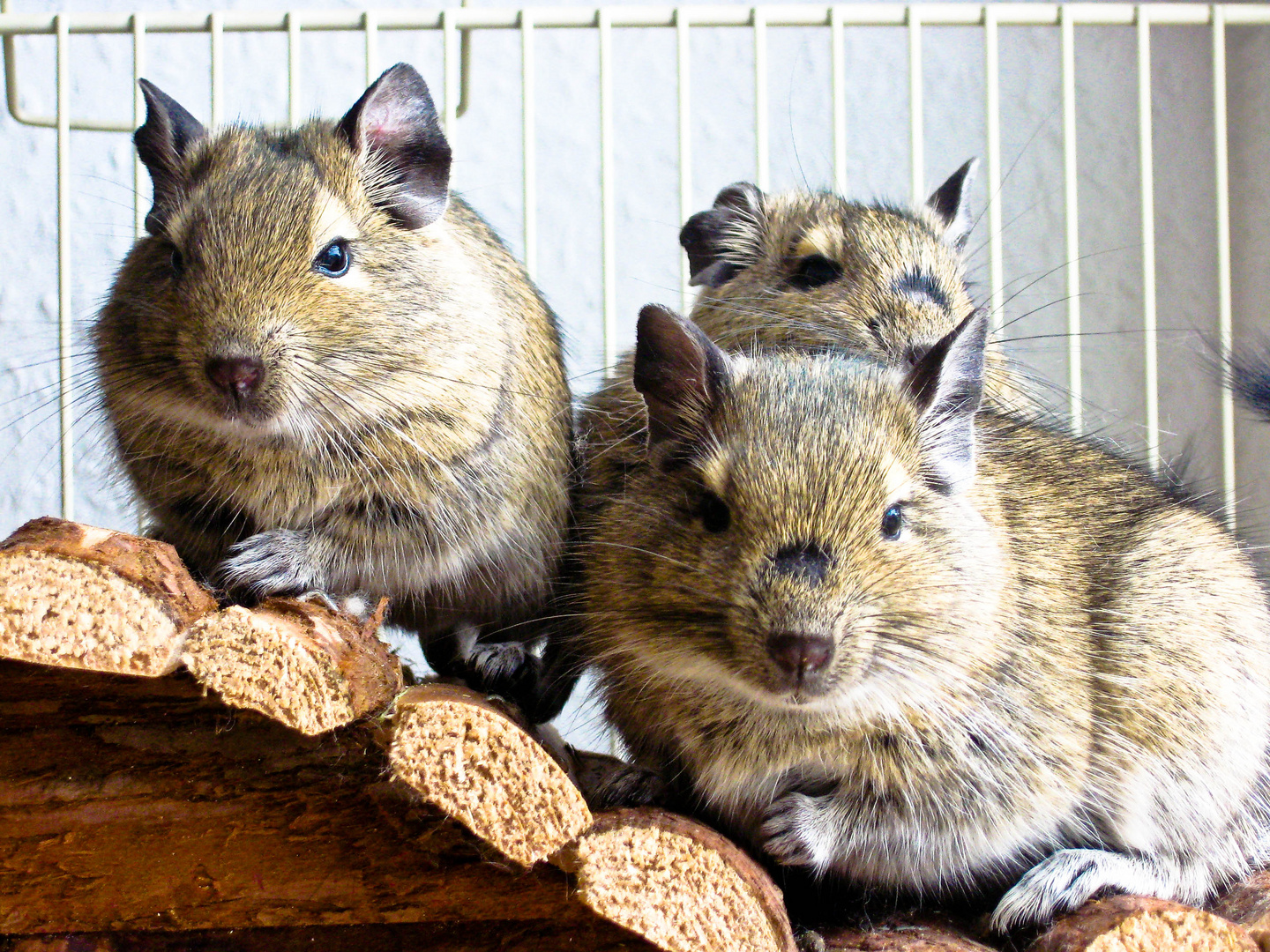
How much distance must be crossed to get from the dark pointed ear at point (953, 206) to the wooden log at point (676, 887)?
133 centimetres

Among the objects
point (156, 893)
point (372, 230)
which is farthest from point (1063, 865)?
point (372, 230)

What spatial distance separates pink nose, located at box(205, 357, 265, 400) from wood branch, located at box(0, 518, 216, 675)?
270mm

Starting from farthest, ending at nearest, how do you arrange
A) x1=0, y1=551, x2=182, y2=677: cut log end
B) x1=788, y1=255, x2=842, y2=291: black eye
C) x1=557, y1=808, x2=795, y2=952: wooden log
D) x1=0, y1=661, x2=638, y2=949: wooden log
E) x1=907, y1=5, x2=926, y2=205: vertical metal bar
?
x1=907, y1=5, x2=926, y2=205: vertical metal bar < x1=788, y1=255, x2=842, y2=291: black eye < x1=0, y1=661, x2=638, y2=949: wooden log < x1=557, y1=808, x2=795, y2=952: wooden log < x1=0, y1=551, x2=182, y2=677: cut log end

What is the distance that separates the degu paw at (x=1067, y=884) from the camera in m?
1.49

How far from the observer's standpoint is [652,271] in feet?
11.1

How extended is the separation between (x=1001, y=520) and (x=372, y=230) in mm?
889

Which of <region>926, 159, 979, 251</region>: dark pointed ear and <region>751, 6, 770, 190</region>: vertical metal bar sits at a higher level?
<region>751, 6, 770, 190</region>: vertical metal bar

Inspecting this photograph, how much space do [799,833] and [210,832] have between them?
647 mm

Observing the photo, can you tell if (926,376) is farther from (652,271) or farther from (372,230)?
(652,271)

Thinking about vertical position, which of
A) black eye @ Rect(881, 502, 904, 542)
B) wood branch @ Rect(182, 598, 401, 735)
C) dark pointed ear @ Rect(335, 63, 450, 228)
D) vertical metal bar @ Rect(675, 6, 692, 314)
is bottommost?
wood branch @ Rect(182, 598, 401, 735)

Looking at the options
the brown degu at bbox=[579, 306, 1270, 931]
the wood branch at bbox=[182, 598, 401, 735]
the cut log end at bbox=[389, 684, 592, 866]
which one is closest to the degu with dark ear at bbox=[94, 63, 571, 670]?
the brown degu at bbox=[579, 306, 1270, 931]

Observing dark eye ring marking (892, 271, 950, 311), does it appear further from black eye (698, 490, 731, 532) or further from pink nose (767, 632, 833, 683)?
pink nose (767, 632, 833, 683)

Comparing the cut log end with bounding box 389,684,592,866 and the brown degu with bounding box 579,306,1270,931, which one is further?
the brown degu with bounding box 579,306,1270,931

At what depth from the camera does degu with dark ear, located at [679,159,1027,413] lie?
6.20 feet
